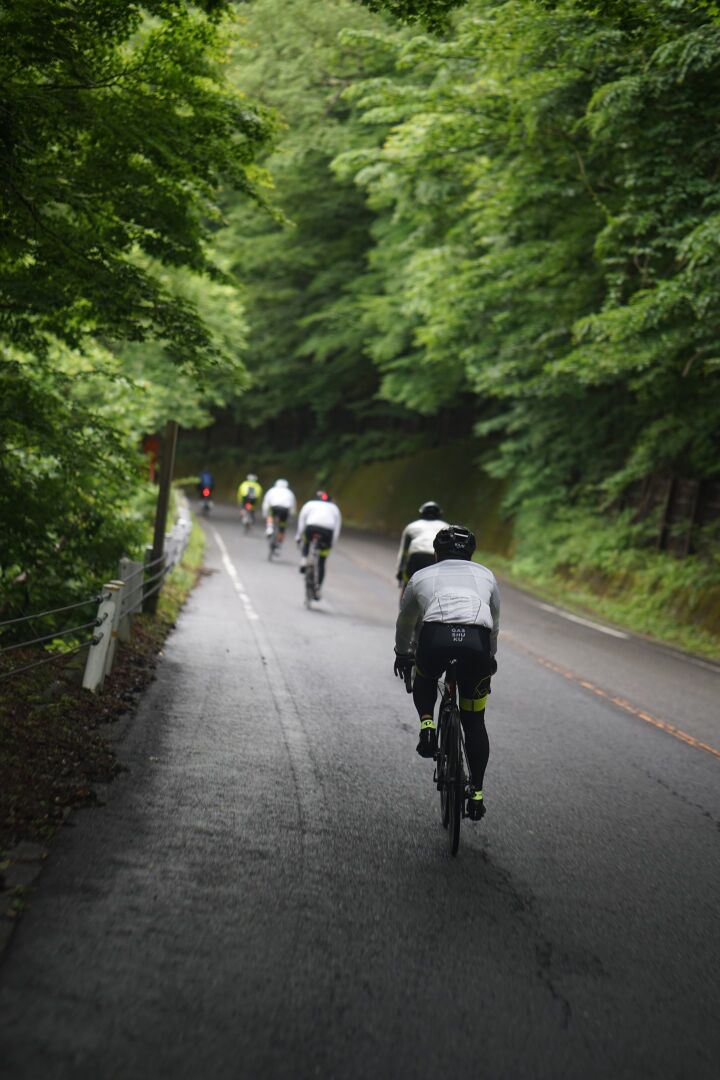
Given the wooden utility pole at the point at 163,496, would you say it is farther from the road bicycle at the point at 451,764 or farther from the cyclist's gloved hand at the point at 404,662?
the road bicycle at the point at 451,764

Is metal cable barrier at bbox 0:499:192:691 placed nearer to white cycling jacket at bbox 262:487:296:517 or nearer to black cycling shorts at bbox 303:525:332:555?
black cycling shorts at bbox 303:525:332:555

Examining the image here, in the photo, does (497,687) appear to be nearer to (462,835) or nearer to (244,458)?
(462,835)

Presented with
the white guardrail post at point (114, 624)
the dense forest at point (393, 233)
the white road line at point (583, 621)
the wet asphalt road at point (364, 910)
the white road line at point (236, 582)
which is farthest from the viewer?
the white road line at point (583, 621)

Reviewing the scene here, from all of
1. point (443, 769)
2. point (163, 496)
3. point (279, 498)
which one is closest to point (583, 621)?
point (279, 498)

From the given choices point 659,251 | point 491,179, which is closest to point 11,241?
point 659,251

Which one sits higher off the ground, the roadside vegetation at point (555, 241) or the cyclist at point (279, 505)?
the roadside vegetation at point (555, 241)

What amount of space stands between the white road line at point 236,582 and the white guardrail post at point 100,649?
5.69m

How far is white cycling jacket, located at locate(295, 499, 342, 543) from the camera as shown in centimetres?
1586

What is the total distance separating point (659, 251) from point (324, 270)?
25322mm

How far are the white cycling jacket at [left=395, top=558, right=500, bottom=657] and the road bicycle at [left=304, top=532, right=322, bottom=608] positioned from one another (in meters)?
9.87

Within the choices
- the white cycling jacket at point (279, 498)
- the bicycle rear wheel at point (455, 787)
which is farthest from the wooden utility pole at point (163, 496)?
the white cycling jacket at point (279, 498)

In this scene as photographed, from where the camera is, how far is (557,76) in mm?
14258

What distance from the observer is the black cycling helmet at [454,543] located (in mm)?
6023

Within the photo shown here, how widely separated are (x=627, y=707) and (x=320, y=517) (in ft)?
22.9
